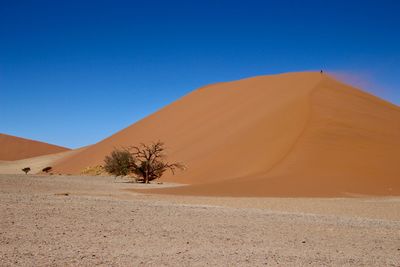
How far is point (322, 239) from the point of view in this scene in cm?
978

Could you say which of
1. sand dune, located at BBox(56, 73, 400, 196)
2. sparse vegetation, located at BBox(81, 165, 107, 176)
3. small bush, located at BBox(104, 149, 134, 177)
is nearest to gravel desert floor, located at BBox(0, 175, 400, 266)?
sand dune, located at BBox(56, 73, 400, 196)

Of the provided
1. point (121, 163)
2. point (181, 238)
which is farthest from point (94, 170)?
point (181, 238)

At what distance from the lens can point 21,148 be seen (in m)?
122

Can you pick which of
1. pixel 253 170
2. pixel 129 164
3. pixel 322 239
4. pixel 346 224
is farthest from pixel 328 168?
pixel 322 239

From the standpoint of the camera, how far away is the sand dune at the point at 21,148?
117 metres

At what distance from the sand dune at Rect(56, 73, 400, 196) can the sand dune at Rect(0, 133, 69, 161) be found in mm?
62281

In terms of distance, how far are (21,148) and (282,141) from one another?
99.6 metres

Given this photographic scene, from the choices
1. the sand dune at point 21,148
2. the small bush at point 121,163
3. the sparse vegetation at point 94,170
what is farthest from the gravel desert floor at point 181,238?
the sand dune at point 21,148

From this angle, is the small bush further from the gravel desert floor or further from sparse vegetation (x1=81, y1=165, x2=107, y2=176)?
the gravel desert floor

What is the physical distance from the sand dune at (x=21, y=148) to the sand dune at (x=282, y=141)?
204 ft

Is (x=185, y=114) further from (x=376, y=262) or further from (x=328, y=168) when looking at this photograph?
(x=376, y=262)

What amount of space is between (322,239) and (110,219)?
464 cm

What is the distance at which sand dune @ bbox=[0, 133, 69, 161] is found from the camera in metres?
117

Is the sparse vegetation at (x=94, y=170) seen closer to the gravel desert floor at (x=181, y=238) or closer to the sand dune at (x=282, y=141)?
the sand dune at (x=282, y=141)
